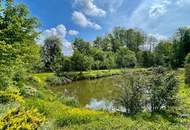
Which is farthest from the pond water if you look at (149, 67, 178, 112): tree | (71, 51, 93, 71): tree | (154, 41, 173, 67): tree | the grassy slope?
(154, 41, 173, 67): tree

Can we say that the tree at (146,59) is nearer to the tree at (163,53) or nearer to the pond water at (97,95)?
the tree at (163,53)

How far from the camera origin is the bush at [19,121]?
22.7ft

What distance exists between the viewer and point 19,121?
7.30 m

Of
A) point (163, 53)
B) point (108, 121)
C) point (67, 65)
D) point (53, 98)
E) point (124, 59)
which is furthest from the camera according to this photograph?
point (163, 53)

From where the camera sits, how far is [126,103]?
1617cm

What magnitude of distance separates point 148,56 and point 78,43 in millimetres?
22987

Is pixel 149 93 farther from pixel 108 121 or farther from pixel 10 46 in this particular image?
pixel 10 46

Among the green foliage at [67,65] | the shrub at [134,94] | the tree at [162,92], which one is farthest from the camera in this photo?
the green foliage at [67,65]

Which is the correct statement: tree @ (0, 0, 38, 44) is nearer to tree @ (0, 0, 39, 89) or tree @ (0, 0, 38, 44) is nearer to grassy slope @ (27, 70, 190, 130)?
tree @ (0, 0, 39, 89)

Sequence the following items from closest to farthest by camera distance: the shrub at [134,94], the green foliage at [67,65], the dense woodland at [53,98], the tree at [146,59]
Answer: the dense woodland at [53,98], the shrub at [134,94], the green foliage at [67,65], the tree at [146,59]

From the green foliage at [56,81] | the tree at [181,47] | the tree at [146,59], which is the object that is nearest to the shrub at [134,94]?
the green foliage at [56,81]

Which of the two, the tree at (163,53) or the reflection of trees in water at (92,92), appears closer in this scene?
the reflection of trees in water at (92,92)

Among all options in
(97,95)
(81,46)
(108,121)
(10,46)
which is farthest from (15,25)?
(81,46)

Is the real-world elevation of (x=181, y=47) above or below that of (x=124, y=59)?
above
